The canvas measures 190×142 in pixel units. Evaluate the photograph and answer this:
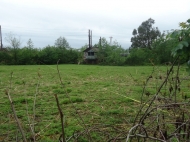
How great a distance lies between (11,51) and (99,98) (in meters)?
26.5

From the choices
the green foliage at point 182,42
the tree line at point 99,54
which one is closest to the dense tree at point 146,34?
the tree line at point 99,54

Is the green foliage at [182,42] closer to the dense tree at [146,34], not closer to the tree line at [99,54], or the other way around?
the tree line at [99,54]

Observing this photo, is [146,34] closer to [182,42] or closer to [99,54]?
[99,54]

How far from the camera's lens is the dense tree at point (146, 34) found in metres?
43.7

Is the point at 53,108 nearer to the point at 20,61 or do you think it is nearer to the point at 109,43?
the point at 20,61

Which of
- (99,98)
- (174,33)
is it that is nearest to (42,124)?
(99,98)

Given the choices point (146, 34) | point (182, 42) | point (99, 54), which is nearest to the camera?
point (182, 42)

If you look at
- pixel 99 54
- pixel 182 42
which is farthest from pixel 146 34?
pixel 182 42

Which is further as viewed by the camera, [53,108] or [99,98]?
[99,98]

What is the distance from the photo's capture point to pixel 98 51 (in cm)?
3275

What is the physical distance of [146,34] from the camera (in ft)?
144

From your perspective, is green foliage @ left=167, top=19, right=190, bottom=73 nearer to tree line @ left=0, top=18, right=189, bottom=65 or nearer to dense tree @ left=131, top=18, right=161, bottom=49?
tree line @ left=0, top=18, right=189, bottom=65

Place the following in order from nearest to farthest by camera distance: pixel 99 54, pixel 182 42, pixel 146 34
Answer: pixel 182 42 < pixel 99 54 < pixel 146 34

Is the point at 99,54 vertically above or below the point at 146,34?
below
